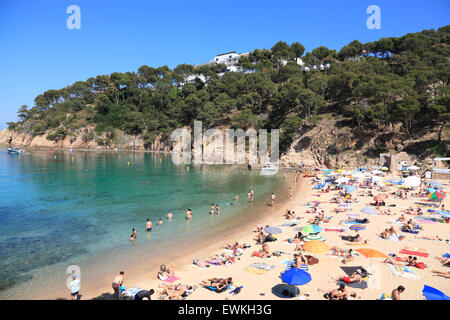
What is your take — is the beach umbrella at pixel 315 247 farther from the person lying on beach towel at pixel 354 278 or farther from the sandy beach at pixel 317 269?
the person lying on beach towel at pixel 354 278

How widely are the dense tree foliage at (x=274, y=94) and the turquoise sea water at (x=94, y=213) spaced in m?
25.1

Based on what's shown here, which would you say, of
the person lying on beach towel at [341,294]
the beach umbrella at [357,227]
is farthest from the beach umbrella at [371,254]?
the beach umbrella at [357,227]

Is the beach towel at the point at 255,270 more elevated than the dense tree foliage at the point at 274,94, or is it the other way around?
the dense tree foliage at the point at 274,94

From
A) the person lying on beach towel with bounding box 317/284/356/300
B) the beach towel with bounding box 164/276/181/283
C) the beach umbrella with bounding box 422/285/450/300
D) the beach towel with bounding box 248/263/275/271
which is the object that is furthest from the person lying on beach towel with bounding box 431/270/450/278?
the beach towel with bounding box 164/276/181/283

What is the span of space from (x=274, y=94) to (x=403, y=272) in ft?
219

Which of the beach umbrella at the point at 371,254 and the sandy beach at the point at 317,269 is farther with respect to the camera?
the beach umbrella at the point at 371,254

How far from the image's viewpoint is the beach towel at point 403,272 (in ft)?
36.6


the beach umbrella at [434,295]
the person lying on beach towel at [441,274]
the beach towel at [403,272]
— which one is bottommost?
the beach towel at [403,272]

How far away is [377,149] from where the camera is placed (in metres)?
46.6

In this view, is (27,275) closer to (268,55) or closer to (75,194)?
(75,194)

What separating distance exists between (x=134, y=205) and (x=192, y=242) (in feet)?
37.0

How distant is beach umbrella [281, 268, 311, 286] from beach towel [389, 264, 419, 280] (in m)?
3.90

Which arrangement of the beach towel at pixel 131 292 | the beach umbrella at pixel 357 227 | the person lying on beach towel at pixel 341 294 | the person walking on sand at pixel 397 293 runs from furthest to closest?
the beach umbrella at pixel 357 227 → the beach towel at pixel 131 292 → the person lying on beach towel at pixel 341 294 → the person walking on sand at pixel 397 293

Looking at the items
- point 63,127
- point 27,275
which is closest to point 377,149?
point 27,275
